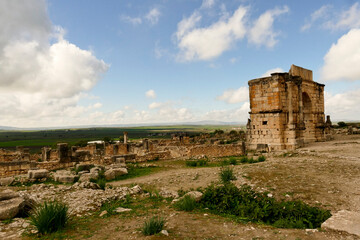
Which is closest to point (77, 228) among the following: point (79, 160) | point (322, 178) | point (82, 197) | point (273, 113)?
point (82, 197)

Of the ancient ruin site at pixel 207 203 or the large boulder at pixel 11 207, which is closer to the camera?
the ancient ruin site at pixel 207 203

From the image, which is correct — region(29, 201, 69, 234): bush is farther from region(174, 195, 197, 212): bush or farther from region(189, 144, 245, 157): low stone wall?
region(189, 144, 245, 157): low stone wall

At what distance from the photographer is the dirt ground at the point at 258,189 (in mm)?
4133

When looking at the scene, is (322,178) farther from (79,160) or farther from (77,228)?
(79,160)

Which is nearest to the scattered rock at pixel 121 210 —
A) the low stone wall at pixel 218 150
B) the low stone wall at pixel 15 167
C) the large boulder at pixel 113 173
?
the large boulder at pixel 113 173

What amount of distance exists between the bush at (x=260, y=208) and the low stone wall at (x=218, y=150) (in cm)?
1081

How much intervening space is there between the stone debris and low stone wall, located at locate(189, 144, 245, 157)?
12899 mm

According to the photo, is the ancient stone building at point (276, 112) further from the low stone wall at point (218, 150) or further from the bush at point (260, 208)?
the bush at point (260, 208)

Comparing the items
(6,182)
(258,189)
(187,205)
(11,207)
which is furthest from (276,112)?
(6,182)

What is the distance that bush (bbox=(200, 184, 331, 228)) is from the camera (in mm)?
4953

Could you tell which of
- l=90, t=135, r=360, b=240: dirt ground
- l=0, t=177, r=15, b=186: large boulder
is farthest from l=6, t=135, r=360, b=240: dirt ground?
l=0, t=177, r=15, b=186: large boulder

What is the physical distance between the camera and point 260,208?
5461mm

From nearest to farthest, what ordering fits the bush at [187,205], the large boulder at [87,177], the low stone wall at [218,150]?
the bush at [187,205], the large boulder at [87,177], the low stone wall at [218,150]

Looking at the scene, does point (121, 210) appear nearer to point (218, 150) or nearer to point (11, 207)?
point (11, 207)
